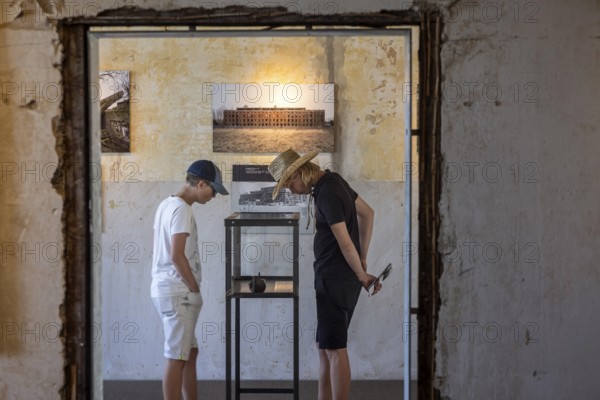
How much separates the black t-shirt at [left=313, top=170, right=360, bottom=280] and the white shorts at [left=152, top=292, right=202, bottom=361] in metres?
0.77

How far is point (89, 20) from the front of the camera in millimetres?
2754

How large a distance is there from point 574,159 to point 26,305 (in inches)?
93.5

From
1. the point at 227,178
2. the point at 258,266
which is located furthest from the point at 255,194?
the point at 258,266

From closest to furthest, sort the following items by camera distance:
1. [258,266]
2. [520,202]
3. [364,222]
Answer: [520,202] → [364,222] → [258,266]

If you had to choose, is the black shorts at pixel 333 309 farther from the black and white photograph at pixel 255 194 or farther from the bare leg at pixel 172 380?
the black and white photograph at pixel 255 194

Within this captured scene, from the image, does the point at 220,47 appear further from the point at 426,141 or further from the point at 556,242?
the point at 556,242

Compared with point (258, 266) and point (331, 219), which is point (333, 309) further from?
point (258, 266)

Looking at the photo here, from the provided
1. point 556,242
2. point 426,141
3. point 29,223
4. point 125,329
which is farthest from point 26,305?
point 125,329

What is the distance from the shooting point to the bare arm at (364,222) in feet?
13.9

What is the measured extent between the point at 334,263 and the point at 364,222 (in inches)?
20.6

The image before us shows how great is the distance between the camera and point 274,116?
521 cm

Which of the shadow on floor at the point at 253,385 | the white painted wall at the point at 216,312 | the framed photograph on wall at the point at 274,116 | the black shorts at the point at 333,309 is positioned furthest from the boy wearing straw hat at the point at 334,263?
the white painted wall at the point at 216,312

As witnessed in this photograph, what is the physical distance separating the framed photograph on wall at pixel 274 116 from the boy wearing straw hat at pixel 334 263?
51.9 inches

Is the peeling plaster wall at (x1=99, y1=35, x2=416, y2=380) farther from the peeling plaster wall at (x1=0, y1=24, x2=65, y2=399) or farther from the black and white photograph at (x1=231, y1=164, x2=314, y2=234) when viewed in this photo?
the peeling plaster wall at (x1=0, y1=24, x2=65, y2=399)
